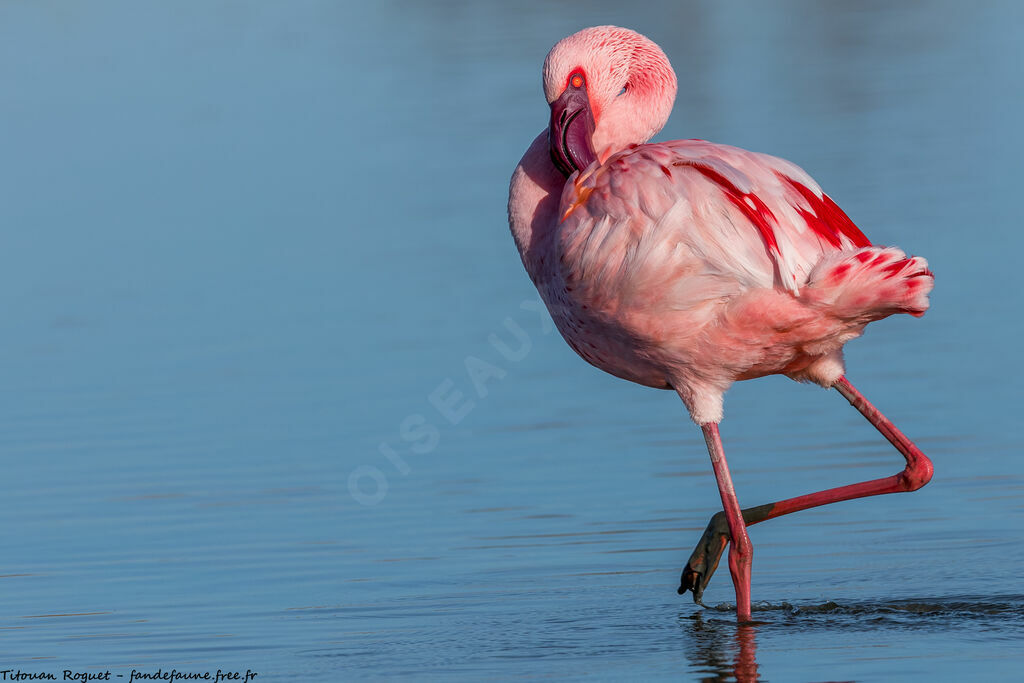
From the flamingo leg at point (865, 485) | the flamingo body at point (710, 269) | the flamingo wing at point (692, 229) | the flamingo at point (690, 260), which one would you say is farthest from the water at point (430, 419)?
the flamingo wing at point (692, 229)

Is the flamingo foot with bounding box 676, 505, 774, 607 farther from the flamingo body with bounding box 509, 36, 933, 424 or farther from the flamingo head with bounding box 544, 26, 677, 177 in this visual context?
the flamingo head with bounding box 544, 26, 677, 177

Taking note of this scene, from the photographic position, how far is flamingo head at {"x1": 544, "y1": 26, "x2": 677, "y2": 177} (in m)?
6.61

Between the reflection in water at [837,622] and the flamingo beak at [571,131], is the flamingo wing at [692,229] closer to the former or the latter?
the flamingo beak at [571,131]

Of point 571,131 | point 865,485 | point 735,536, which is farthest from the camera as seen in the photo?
point 865,485

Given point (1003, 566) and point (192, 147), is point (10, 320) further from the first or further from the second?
point (1003, 566)

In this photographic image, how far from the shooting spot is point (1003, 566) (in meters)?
6.55

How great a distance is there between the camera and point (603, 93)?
6727 mm

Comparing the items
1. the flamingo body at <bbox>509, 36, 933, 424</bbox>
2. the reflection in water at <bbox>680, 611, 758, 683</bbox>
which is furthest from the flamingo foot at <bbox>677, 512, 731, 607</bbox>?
the flamingo body at <bbox>509, 36, 933, 424</bbox>

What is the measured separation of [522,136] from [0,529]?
8.02 m

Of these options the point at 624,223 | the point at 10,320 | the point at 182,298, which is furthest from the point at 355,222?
the point at 624,223

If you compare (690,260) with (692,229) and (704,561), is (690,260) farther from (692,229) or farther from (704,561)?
(704,561)

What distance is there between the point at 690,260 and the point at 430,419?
10.6 ft

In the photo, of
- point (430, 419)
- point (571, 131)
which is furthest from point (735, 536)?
point (430, 419)

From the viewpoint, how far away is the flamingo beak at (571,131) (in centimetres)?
655
